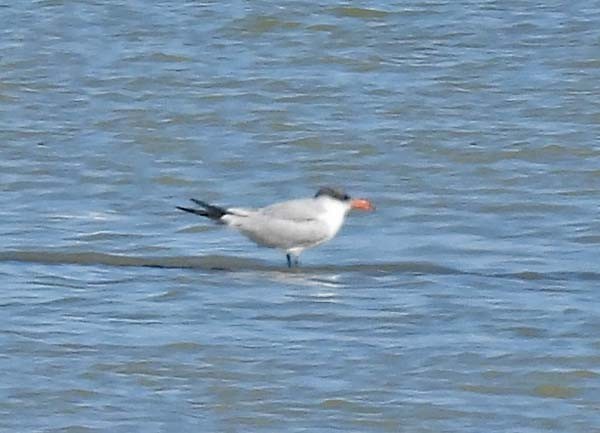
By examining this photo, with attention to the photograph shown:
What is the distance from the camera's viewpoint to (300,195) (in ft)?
37.6

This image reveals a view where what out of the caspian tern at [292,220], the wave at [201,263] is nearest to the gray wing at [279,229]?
the caspian tern at [292,220]

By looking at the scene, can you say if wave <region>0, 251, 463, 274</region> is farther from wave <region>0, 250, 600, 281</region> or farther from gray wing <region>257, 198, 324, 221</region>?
gray wing <region>257, 198, 324, 221</region>

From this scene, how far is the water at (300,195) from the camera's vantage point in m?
7.67

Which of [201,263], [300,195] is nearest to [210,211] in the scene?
[201,263]

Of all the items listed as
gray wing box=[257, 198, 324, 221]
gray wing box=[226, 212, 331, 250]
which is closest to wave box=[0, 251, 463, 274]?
gray wing box=[226, 212, 331, 250]

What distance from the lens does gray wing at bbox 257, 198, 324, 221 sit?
10.2 meters

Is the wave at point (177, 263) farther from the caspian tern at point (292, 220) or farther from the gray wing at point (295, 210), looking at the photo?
the gray wing at point (295, 210)

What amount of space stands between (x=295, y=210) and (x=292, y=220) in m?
0.08

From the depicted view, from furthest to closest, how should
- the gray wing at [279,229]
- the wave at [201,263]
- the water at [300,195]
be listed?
the gray wing at [279,229]
the wave at [201,263]
the water at [300,195]

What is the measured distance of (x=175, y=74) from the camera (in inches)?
563

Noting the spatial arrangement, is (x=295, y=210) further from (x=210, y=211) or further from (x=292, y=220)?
(x=210, y=211)

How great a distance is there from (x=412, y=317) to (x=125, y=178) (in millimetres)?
3263

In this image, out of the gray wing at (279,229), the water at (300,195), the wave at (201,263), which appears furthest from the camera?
the gray wing at (279,229)

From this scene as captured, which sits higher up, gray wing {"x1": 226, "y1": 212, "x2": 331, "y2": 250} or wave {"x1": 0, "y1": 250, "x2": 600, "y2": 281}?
gray wing {"x1": 226, "y1": 212, "x2": 331, "y2": 250}
